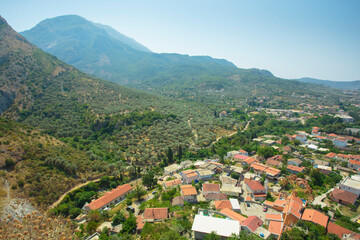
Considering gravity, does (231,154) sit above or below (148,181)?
above

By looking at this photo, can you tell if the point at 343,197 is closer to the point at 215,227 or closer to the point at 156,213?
the point at 215,227

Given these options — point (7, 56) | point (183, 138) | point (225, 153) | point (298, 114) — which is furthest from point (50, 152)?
point (298, 114)

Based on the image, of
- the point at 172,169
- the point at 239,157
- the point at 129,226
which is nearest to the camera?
the point at 129,226

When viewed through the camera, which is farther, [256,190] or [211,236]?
[256,190]

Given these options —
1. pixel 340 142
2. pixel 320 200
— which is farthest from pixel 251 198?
pixel 340 142

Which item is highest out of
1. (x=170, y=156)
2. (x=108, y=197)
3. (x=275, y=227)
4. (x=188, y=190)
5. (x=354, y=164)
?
(x=354, y=164)

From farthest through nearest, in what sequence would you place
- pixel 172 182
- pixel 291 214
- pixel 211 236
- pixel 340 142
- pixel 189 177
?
pixel 340 142, pixel 189 177, pixel 172 182, pixel 291 214, pixel 211 236

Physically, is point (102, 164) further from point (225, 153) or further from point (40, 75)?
point (40, 75)
